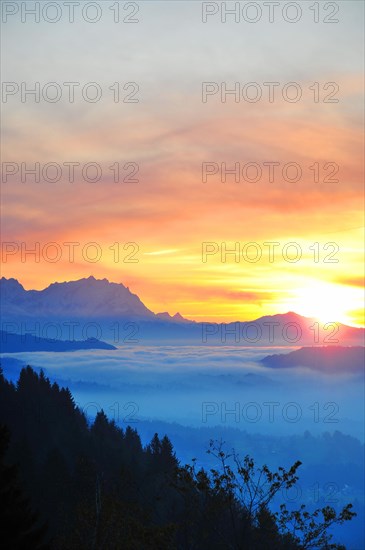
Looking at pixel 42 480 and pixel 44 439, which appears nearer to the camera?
pixel 42 480

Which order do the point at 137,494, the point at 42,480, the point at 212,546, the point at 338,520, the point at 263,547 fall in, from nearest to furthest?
the point at 338,520, the point at 263,547, the point at 212,546, the point at 42,480, the point at 137,494

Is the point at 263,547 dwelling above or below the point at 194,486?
below

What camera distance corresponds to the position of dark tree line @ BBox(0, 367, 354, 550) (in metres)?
40.3

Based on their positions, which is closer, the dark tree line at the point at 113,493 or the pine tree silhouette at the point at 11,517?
the pine tree silhouette at the point at 11,517

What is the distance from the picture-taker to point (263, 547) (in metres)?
55.2

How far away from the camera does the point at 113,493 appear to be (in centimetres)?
4625

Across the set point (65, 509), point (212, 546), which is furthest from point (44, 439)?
point (212, 546)

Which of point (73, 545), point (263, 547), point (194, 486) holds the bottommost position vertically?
point (263, 547)

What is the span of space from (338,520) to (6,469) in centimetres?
1880

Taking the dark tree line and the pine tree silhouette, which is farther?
the dark tree line

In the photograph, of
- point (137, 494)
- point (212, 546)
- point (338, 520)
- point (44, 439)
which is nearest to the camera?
point (338, 520)

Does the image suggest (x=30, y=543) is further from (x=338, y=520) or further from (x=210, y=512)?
(x=338, y=520)

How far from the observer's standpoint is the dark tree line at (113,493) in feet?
132

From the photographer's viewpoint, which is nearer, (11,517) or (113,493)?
(11,517)
